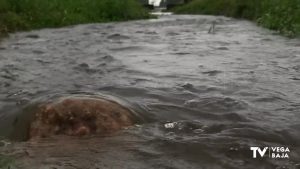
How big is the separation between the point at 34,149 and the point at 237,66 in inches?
166

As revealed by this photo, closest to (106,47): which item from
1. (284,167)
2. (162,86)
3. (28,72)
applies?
(28,72)

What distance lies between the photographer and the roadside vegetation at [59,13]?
15445 millimetres

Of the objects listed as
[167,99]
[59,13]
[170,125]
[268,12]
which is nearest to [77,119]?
[170,125]

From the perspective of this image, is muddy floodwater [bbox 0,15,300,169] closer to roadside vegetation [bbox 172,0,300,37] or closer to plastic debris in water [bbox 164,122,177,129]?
plastic debris in water [bbox 164,122,177,129]

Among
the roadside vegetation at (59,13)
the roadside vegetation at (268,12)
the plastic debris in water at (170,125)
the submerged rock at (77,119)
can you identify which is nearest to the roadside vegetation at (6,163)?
the submerged rock at (77,119)

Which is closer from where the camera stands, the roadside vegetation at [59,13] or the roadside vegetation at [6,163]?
the roadside vegetation at [6,163]

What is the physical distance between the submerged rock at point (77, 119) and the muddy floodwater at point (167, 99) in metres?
0.11

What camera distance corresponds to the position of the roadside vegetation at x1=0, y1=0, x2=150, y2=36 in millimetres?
15445

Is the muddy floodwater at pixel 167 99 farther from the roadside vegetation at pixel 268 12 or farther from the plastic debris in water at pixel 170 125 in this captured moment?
the roadside vegetation at pixel 268 12

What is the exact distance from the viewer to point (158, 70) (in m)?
7.15

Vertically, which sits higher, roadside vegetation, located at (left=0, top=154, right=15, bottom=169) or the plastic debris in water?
roadside vegetation, located at (left=0, top=154, right=15, bottom=169)

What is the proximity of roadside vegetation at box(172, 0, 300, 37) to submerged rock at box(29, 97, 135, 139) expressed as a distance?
8284 mm

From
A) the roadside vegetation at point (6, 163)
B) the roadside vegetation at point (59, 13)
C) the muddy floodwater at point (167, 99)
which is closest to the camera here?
the roadside vegetation at point (6, 163)

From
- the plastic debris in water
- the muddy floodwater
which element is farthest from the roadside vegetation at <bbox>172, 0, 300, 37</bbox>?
the plastic debris in water
